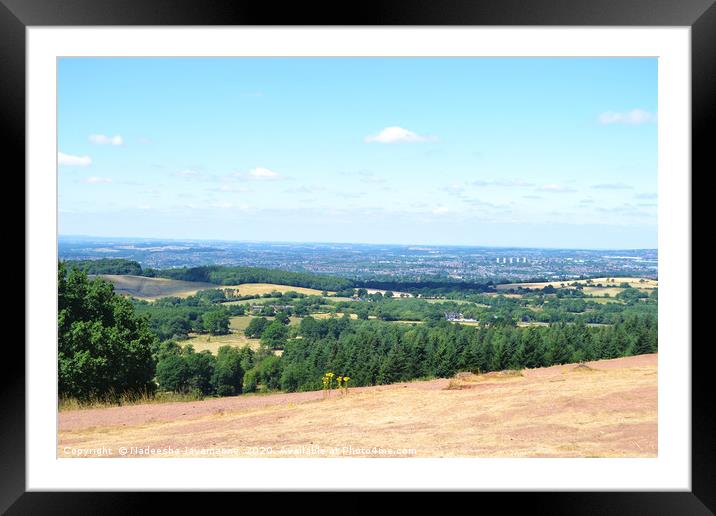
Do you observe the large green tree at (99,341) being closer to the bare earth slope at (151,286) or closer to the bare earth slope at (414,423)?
the bare earth slope at (151,286)

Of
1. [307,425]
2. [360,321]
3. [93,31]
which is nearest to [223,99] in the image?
[360,321]

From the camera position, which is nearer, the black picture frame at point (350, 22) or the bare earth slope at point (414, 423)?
the black picture frame at point (350, 22)

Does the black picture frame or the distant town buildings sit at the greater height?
the black picture frame

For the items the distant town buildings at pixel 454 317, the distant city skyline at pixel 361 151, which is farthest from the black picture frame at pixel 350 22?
the distant town buildings at pixel 454 317

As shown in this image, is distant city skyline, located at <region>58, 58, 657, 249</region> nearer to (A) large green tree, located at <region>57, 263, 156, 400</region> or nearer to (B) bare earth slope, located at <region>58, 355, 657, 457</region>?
(A) large green tree, located at <region>57, 263, 156, 400</region>

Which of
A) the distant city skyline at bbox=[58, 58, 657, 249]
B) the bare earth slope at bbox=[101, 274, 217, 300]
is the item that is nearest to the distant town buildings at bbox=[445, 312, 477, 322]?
the distant city skyline at bbox=[58, 58, 657, 249]

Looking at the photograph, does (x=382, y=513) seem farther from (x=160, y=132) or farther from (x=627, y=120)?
(x=160, y=132)
